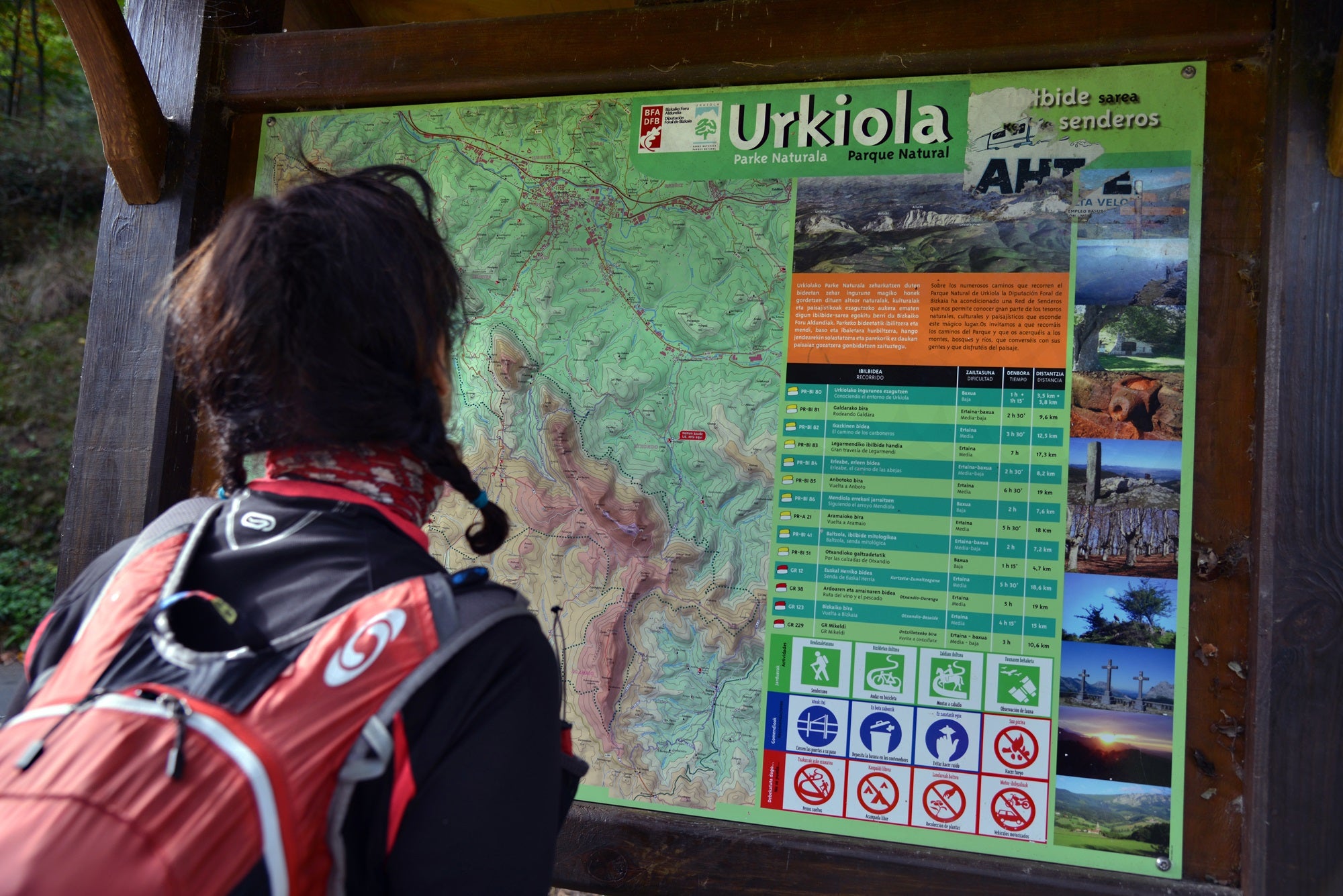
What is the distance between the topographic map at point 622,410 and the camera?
1915mm

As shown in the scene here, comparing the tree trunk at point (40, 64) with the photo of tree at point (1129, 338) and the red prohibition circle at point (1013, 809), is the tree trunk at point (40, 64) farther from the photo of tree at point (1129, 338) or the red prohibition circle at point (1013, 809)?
the red prohibition circle at point (1013, 809)

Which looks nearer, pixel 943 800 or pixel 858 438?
pixel 943 800

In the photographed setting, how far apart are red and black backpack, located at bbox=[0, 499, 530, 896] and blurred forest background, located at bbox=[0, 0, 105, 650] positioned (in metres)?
8.33

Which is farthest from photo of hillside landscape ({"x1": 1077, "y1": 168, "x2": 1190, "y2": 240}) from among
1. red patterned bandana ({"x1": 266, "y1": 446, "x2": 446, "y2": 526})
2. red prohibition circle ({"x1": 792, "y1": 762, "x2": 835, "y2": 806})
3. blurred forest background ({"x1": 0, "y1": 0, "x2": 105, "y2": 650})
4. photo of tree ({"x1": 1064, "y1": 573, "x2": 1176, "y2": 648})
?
blurred forest background ({"x1": 0, "y1": 0, "x2": 105, "y2": 650})

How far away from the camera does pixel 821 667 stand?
5.98ft

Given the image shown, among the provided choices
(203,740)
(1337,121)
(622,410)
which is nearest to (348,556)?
(203,740)

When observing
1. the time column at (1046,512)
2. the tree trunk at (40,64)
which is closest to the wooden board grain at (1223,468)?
the time column at (1046,512)

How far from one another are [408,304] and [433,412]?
140 millimetres

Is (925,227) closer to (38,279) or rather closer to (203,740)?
(203,740)

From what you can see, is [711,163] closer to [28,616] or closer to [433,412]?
[433,412]

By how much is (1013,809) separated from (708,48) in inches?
67.7

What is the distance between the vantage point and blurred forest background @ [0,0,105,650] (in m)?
8.55

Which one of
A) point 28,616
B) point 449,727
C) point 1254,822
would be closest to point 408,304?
point 449,727

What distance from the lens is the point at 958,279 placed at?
6.08 ft
